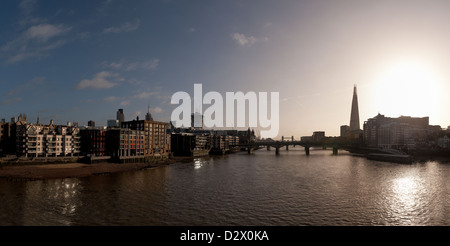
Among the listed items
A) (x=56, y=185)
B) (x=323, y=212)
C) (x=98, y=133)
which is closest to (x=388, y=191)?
(x=323, y=212)

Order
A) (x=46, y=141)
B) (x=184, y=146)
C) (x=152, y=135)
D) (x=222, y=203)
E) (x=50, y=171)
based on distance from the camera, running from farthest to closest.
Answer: (x=184, y=146)
(x=152, y=135)
(x=46, y=141)
(x=50, y=171)
(x=222, y=203)

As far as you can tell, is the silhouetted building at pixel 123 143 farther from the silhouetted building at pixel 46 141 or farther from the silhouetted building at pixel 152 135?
the silhouetted building at pixel 46 141

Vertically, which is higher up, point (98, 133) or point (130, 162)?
point (98, 133)

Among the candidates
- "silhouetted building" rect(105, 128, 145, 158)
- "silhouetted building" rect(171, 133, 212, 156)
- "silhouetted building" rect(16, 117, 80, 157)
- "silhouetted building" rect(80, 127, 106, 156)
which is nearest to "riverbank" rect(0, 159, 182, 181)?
"silhouetted building" rect(16, 117, 80, 157)

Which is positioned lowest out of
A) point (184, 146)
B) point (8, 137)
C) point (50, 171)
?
point (50, 171)

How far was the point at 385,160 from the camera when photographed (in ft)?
432

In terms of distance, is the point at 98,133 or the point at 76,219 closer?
the point at 76,219

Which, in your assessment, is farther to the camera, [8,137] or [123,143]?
[123,143]

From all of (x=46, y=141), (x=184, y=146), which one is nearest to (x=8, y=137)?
(x=46, y=141)

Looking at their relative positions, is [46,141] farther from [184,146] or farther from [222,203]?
[222,203]

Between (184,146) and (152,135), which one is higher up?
(152,135)
